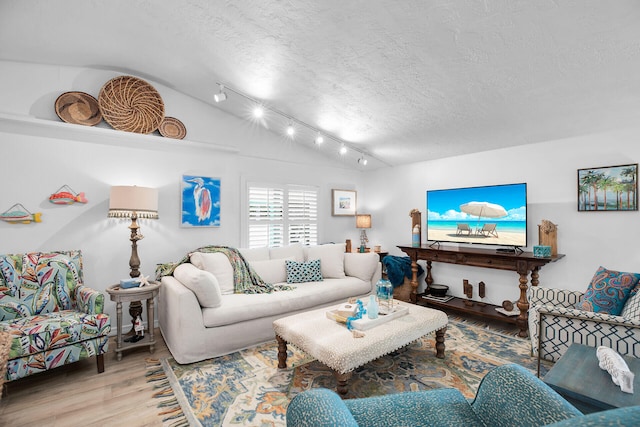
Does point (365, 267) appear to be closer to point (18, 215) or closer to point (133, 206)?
point (133, 206)

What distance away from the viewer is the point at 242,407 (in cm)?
199

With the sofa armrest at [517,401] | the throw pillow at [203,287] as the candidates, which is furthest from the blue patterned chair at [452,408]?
the throw pillow at [203,287]

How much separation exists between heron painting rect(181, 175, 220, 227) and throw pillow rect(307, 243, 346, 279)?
4.35 feet

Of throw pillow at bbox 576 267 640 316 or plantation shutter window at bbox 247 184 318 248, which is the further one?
plantation shutter window at bbox 247 184 318 248

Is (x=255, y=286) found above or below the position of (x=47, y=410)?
above

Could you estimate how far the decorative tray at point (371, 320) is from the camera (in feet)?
7.52

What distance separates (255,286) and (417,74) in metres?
2.65

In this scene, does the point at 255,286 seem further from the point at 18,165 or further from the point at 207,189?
the point at 18,165

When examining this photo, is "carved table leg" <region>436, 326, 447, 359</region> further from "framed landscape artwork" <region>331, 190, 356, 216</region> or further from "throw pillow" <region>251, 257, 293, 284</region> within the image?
"framed landscape artwork" <region>331, 190, 356, 216</region>

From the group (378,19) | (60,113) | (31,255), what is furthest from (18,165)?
(378,19)

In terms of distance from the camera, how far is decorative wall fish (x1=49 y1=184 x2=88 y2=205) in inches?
115

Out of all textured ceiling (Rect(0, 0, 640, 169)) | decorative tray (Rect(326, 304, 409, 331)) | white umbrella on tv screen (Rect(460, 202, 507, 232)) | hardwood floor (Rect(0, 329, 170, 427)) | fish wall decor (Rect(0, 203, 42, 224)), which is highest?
textured ceiling (Rect(0, 0, 640, 169))

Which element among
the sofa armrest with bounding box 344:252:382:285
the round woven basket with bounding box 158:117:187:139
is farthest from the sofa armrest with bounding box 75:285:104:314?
the sofa armrest with bounding box 344:252:382:285

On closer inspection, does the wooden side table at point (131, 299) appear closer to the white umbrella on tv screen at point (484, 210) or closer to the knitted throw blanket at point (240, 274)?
the knitted throw blanket at point (240, 274)
